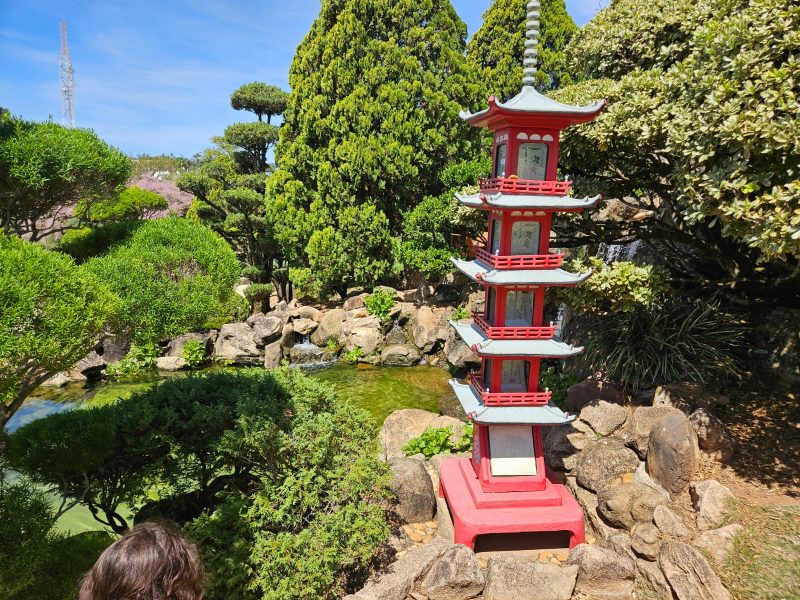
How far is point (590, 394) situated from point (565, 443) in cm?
174

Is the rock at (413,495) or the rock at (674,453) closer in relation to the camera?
the rock at (674,453)

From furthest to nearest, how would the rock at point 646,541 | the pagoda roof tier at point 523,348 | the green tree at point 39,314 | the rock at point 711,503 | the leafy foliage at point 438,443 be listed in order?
the leafy foliage at point 438,443 → the pagoda roof tier at point 523,348 → the rock at point 711,503 → the rock at point 646,541 → the green tree at point 39,314

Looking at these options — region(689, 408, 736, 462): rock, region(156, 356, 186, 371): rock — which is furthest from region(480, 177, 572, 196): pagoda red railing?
region(156, 356, 186, 371): rock

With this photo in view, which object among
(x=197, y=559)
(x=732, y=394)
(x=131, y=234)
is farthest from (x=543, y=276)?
(x=131, y=234)

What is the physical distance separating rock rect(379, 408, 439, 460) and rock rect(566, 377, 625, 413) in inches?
126

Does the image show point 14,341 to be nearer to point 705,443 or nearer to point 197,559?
point 197,559

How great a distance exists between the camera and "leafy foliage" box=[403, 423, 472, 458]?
10.6 m

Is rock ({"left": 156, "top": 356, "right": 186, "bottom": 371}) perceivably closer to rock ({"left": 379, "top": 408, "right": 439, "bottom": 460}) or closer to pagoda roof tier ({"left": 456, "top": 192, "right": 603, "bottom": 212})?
rock ({"left": 379, "top": 408, "right": 439, "bottom": 460})

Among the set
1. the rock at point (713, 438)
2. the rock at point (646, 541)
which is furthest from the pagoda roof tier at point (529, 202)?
the rock at point (646, 541)

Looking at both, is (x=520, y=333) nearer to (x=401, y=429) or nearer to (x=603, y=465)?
(x=603, y=465)

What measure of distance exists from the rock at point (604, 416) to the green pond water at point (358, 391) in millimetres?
5526

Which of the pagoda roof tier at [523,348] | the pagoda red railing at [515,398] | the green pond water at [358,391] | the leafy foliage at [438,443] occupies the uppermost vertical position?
the pagoda roof tier at [523,348]

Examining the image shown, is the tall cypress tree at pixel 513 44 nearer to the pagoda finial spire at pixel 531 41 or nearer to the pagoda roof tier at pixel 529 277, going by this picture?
the pagoda finial spire at pixel 531 41

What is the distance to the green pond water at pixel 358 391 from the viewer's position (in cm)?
1492
